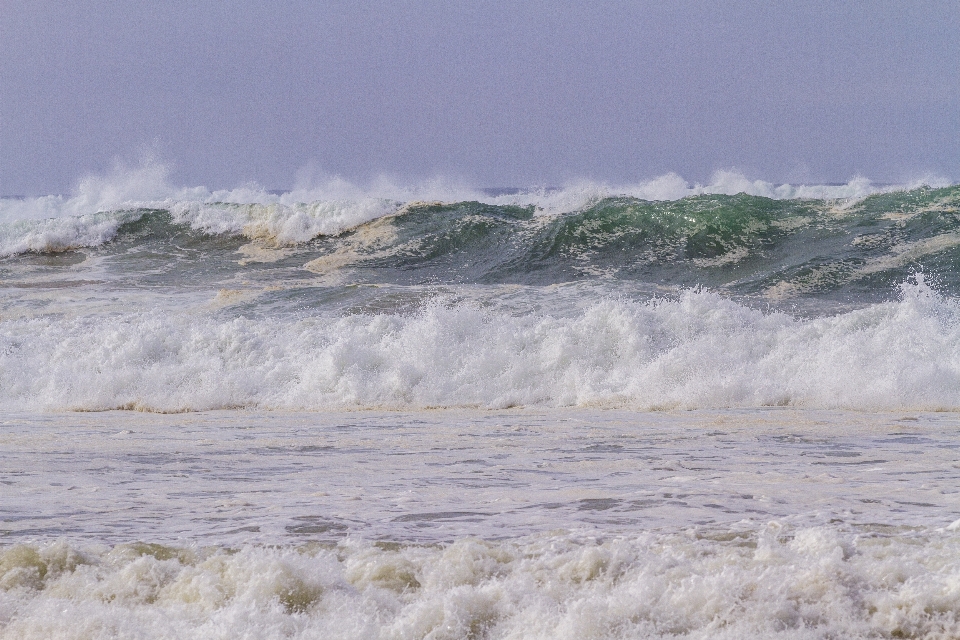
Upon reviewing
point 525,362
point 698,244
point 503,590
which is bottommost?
point 503,590

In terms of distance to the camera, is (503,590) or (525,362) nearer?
(503,590)

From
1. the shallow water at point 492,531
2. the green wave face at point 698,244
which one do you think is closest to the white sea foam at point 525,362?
the shallow water at point 492,531

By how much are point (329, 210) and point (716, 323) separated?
40.9 feet

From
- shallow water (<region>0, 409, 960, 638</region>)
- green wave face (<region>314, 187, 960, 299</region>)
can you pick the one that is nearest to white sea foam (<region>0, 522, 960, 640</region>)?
shallow water (<region>0, 409, 960, 638</region>)

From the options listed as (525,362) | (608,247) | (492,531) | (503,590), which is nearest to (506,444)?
(492,531)

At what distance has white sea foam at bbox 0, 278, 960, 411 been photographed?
739 centimetres

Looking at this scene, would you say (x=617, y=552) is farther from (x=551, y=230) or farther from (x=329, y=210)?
(x=329, y=210)

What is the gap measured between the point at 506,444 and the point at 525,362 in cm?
266

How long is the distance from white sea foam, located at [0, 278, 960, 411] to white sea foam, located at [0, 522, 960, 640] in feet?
13.2

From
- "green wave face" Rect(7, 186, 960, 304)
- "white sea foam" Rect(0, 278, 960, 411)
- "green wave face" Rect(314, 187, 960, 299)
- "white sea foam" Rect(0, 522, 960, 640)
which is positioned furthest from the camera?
"green wave face" Rect(7, 186, 960, 304)

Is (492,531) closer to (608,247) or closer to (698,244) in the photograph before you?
(608,247)

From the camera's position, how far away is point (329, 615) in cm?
282

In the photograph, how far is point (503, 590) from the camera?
2.90 meters

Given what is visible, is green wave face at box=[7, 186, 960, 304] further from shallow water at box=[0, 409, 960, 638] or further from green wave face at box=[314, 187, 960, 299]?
shallow water at box=[0, 409, 960, 638]
